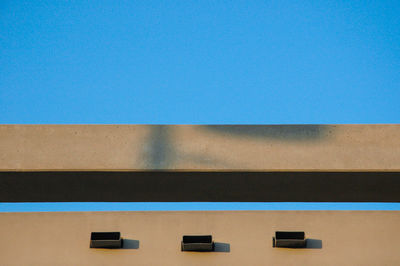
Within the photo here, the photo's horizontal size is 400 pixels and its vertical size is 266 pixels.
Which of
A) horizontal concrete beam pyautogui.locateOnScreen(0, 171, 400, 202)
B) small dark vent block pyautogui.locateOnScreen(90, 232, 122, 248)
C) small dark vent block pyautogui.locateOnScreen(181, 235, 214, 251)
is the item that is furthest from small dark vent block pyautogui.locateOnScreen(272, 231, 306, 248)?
small dark vent block pyautogui.locateOnScreen(90, 232, 122, 248)

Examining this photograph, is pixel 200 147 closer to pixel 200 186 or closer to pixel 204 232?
pixel 200 186

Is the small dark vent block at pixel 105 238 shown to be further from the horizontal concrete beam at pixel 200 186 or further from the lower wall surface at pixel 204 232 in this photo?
the horizontal concrete beam at pixel 200 186

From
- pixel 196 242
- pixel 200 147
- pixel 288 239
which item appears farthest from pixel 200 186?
pixel 288 239

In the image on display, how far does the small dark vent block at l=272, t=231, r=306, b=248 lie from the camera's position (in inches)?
239

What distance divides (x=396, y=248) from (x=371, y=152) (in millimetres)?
1158

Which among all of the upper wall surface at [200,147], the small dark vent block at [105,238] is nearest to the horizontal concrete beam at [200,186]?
the upper wall surface at [200,147]

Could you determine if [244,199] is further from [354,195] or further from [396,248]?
[396,248]

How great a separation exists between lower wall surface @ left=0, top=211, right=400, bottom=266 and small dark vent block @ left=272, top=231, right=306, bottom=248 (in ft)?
0.34

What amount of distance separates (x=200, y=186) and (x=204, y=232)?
551mm

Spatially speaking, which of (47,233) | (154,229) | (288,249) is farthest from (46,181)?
(288,249)

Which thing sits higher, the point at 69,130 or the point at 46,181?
the point at 69,130

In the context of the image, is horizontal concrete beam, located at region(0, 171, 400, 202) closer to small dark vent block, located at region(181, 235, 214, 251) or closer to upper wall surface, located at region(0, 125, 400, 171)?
upper wall surface, located at region(0, 125, 400, 171)

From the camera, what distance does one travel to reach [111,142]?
6137 mm

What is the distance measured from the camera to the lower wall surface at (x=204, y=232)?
6.14 meters
